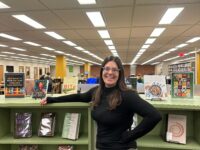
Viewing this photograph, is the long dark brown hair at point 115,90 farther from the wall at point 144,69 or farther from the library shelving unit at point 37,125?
the wall at point 144,69

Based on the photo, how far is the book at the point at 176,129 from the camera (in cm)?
193

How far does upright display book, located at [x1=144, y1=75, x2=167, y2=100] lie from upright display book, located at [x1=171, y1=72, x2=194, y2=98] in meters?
0.12

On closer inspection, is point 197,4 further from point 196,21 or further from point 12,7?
point 12,7

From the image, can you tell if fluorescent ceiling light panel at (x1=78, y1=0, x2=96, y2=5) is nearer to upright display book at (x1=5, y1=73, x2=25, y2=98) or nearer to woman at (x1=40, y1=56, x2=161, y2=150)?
upright display book at (x1=5, y1=73, x2=25, y2=98)

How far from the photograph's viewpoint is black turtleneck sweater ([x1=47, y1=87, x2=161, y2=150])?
1398mm

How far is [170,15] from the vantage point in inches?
198

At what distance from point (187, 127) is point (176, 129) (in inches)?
9.5

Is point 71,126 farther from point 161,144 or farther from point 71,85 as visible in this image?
point 161,144

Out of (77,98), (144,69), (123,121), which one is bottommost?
(123,121)

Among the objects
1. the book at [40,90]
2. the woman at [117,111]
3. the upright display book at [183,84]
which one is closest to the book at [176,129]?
the upright display book at [183,84]

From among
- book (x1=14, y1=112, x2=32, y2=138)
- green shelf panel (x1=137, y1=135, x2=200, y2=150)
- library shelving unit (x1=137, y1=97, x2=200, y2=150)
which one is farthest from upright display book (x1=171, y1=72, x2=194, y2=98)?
book (x1=14, y1=112, x2=32, y2=138)

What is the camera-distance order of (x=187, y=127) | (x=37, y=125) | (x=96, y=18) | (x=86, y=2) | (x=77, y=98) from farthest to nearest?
(x=96, y=18), (x=86, y=2), (x=37, y=125), (x=187, y=127), (x=77, y=98)

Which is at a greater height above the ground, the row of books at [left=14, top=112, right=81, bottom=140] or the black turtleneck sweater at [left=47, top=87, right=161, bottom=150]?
the black turtleneck sweater at [left=47, top=87, right=161, bottom=150]

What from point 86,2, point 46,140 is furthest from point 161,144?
point 86,2
